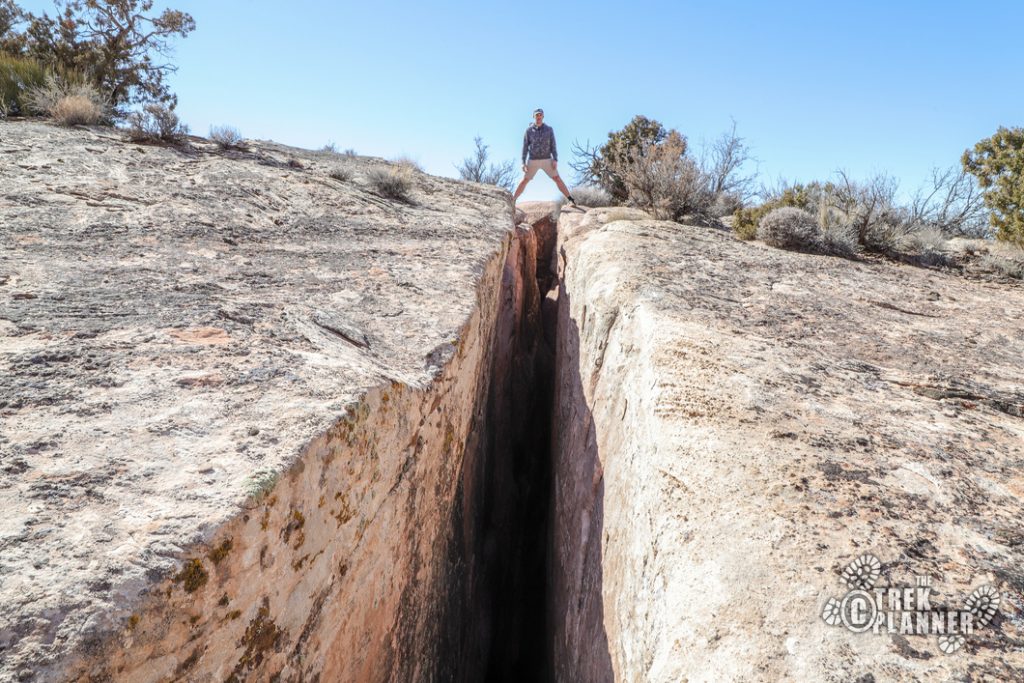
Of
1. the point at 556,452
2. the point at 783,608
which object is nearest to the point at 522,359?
the point at 556,452

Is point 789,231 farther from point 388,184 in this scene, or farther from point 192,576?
point 192,576

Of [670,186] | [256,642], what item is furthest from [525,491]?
[256,642]

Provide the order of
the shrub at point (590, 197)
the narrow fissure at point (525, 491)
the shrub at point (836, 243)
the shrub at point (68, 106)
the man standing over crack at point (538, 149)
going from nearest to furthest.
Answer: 1. the narrow fissure at point (525, 491)
2. the shrub at point (836, 243)
3. the shrub at point (68, 106)
4. the man standing over crack at point (538, 149)
5. the shrub at point (590, 197)

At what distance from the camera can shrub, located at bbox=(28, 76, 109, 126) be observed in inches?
230

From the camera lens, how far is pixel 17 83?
7090 mm

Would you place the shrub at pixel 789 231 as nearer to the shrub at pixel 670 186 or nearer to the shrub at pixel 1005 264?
the shrub at pixel 670 186

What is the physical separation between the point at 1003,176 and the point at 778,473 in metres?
9.04

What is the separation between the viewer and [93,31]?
34.4ft

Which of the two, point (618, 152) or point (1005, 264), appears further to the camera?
point (618, 152)

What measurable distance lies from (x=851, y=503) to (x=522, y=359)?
5.01m

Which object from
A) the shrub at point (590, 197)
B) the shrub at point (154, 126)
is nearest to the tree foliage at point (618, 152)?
the shrub at point (590, 197)

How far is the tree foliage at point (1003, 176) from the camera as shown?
7106 millimetres

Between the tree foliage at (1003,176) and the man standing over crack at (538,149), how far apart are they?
569cm

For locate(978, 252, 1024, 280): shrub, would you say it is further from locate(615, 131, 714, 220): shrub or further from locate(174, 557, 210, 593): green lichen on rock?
locate(174, 557, 210, 593): green lichen on rock
